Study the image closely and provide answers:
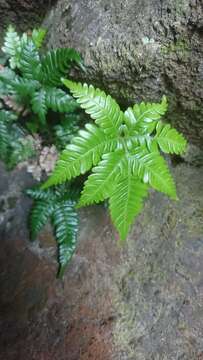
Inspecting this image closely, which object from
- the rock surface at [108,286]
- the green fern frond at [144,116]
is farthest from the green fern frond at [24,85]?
the green fern frond at [144,116]

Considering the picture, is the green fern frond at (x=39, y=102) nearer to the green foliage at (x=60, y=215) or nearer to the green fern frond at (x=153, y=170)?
the green foliage at (x=60, y=215)

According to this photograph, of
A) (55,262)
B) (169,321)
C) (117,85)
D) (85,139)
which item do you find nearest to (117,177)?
(85,139)

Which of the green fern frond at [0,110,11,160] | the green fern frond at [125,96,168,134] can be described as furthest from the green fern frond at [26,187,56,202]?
the green fern frond at [125,96,168,134]

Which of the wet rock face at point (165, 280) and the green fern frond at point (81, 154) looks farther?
the wet rock face at point (165, 280)

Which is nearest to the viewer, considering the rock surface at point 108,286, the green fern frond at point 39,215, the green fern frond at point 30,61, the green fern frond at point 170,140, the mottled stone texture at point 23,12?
the green fern frond at point 170,140

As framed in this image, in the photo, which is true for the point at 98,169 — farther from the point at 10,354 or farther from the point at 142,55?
the point at 10,354

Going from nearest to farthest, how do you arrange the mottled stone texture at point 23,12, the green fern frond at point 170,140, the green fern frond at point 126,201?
the green fern frond at point 126,201 < the green fern frond at point 170,140 < the mottled stone texture at point 23,12

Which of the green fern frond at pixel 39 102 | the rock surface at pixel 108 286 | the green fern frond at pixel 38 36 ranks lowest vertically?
the rock surface at pixel 108 286

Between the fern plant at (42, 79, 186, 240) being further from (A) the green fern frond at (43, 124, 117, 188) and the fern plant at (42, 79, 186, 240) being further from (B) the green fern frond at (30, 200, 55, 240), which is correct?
(B) the green fern frond at (30, 200, 55, 240)

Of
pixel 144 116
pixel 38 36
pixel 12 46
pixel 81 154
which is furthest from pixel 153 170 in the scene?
pixel 12 46
